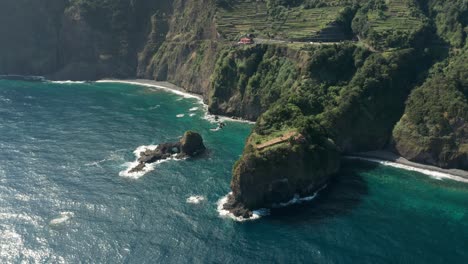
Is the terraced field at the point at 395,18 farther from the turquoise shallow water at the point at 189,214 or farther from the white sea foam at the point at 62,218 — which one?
the white sea foam at the point at 62,218

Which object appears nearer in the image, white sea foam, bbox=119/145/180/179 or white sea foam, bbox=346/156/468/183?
white sea foam, bbox=346/156/468/183

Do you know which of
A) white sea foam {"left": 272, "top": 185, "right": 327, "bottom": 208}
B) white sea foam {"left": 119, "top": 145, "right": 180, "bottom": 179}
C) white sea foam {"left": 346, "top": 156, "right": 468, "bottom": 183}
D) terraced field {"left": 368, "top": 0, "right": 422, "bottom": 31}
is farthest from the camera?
terraced field {"left": 368, "top": 0, "right": 422, "bottom": 31}

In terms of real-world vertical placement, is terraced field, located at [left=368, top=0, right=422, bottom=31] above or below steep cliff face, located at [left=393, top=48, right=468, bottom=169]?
above

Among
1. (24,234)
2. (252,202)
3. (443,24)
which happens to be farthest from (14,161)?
(443,24)

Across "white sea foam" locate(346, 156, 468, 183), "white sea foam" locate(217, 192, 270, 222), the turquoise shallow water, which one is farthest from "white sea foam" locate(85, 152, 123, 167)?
"white sea foam" locate(346, 156, 468, 183)

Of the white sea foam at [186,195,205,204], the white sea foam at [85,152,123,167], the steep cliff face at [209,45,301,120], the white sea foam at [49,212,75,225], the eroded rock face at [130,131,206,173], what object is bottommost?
the white sea foam at [49,212,75,225]

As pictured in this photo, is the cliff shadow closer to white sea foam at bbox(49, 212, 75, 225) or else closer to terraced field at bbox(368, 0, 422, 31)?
white sea foam at bbox(49, 212, 75, 225)

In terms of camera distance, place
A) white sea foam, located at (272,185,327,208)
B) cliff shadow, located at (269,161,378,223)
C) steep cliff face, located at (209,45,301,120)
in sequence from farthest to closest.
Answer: steep cliff face, located at (209,45,301,120) → white sea foam, located at (272,185,327,208) → cliff shadow, located at (269,161,378,223)

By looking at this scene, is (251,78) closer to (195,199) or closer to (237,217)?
(195,199)
